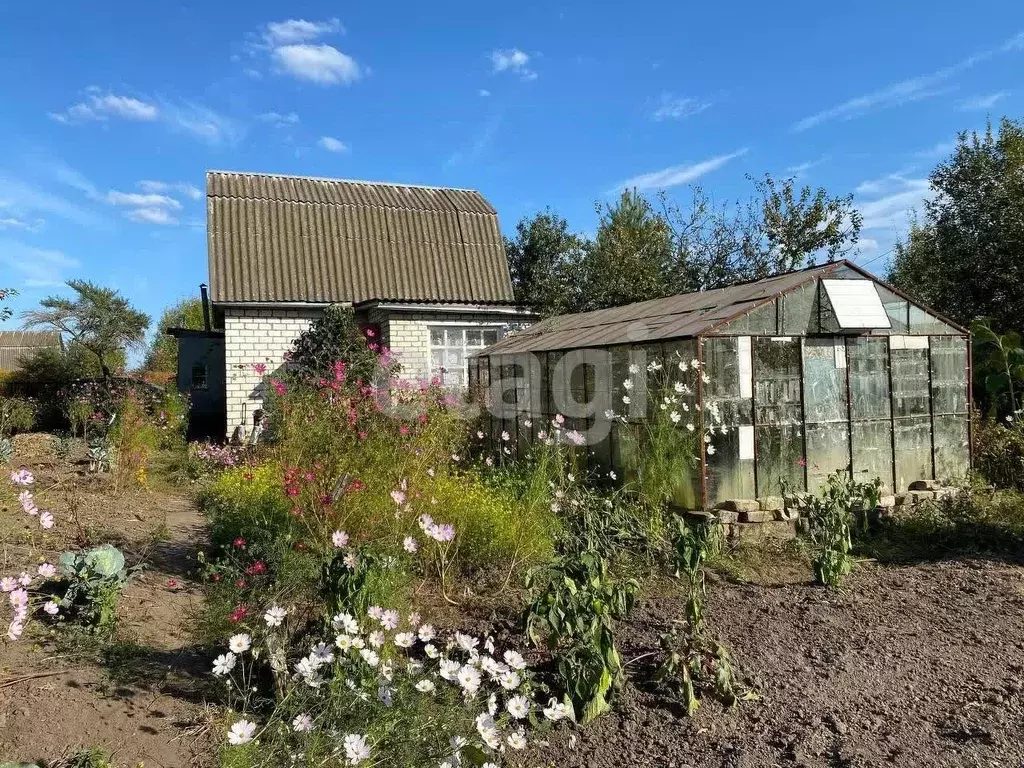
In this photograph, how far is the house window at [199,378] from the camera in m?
16.7

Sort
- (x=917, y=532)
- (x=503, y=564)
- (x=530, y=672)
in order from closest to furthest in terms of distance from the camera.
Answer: (x=530, y=672) → (x=503, y=564) → (x=917, y=532)

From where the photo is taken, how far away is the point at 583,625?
3.52m

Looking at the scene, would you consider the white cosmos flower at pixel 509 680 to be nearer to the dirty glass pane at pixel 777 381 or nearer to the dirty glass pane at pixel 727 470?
the dirty glass pane at pixel 727 470

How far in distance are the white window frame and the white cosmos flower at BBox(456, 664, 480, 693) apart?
10947mm

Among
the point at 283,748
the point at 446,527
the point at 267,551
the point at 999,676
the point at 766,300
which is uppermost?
the point at 766,300

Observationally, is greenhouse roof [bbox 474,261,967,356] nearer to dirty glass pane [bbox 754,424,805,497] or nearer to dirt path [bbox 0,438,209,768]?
dirty glass pane [bbox 754,424,805,497]

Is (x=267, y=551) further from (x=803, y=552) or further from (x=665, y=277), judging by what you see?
(x=665, y=277)

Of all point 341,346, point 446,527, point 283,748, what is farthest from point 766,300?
point 341,346

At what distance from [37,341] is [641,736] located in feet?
145

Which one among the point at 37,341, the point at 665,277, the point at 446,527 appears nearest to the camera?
the point at 446,527

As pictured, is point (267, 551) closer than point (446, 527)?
No

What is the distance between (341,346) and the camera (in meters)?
12.1

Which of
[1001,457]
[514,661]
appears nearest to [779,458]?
[1001,457]

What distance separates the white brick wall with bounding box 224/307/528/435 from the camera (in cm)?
1334
